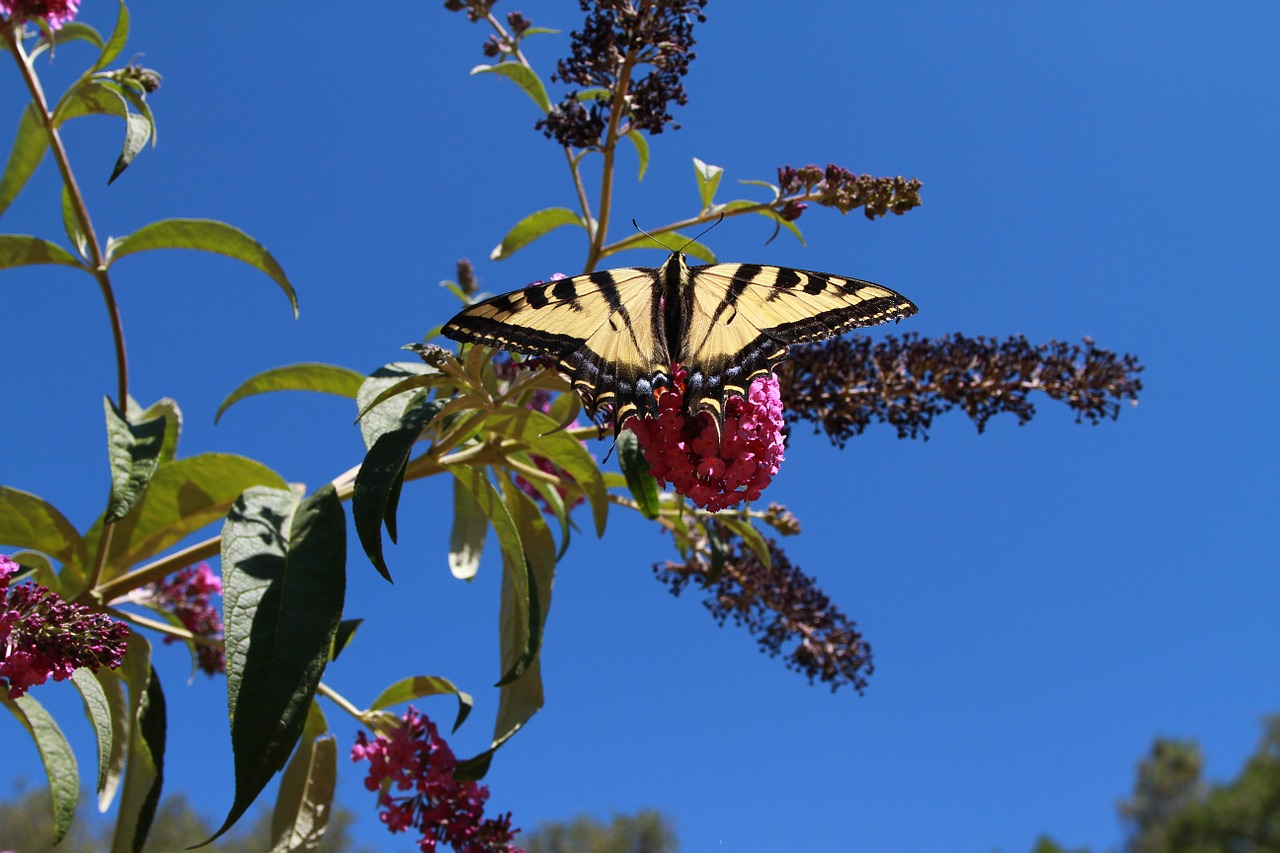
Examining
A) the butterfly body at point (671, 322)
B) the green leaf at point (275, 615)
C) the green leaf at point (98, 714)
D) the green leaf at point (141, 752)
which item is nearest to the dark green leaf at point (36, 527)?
the green leaf at point (141, 752)

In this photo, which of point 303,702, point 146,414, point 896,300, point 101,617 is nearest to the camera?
point 101,617

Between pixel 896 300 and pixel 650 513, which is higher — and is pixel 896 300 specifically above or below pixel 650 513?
above

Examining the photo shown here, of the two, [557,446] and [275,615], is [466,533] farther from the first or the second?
[275,615]

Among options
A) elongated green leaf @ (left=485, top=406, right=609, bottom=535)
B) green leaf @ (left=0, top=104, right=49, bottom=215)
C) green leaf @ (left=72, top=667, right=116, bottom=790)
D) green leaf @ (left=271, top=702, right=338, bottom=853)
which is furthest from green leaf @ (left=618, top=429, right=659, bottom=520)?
green leaf @ (left=0, top=104, right=49, bottom=215)

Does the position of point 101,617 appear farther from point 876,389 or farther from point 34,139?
point 876,389

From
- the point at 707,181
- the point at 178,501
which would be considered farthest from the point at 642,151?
the point at 178,501

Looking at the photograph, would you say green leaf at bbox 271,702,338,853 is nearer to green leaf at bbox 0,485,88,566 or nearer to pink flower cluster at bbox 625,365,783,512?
green leaf at bbox 0,485,88,566

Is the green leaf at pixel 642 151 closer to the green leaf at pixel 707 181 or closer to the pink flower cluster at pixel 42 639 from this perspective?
the green leaf at pixel 707 181

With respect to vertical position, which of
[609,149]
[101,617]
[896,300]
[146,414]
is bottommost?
[101,617]

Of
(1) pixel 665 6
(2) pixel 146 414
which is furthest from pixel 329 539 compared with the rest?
(1) pixel 665 6
